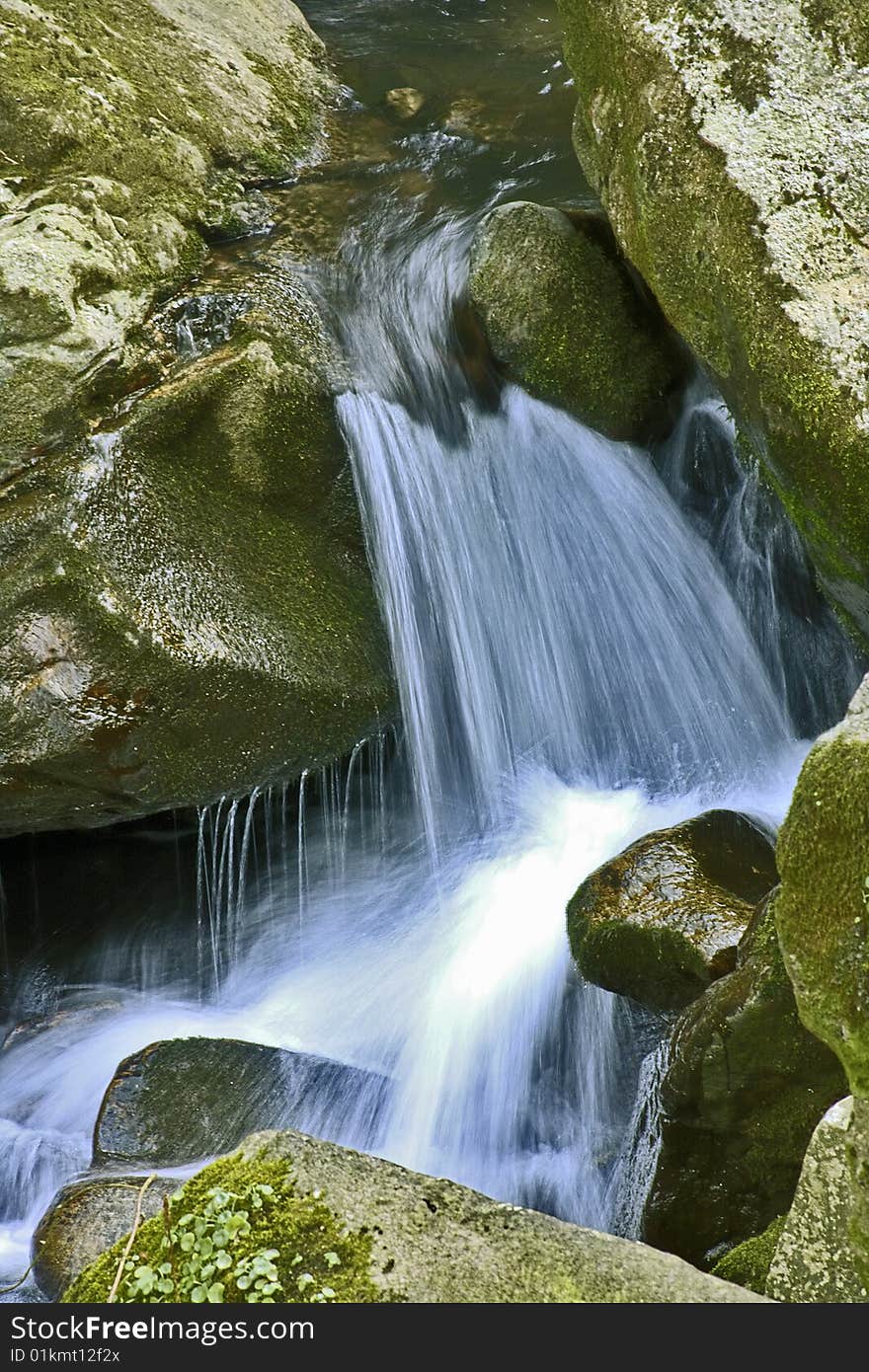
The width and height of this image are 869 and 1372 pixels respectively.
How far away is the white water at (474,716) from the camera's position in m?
5.32

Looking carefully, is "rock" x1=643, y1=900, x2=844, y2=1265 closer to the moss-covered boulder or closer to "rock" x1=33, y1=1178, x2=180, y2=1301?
"rock" x1=33, y1=1178, x2=180, y2=1301

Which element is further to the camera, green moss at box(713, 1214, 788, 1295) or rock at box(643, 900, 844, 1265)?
rock at box(643, 900, 844, 1265)

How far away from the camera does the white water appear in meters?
5.32

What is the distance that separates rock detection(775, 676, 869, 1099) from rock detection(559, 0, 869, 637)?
2.05m

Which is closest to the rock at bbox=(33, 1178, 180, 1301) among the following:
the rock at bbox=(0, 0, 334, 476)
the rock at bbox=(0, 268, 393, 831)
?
the rock at bbox=(0, 268, 393, 831)

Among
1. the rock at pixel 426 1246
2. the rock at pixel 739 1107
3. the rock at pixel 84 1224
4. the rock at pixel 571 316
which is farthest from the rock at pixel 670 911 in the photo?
the rock at pixel 571 316

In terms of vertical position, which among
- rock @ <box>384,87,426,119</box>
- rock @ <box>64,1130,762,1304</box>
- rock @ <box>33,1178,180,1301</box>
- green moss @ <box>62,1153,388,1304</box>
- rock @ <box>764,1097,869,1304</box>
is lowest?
rock @ <box>33,1178,180,1301</box>

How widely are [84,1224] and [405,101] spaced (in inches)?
285

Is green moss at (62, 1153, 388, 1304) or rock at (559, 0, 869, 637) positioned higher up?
rock at (559, 0, 869, 637)

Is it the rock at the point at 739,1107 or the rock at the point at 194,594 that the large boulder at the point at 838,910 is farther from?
the rock at the point at 194,594

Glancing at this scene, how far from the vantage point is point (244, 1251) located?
2.14 m

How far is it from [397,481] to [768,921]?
10.4 feet

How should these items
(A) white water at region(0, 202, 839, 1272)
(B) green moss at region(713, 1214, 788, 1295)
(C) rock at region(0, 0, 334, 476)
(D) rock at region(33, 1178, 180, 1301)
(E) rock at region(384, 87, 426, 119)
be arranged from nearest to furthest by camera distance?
(B) green moss at region(713, 1214, 788, 1295)
(D) rock at region(33, 1178, 180, 1301)
(A) white water at region(0, 202, 839, 1272)
(C) rock at region(0, 0, 334, 476)
(E) rock at region(384, 87, 426, 119)
